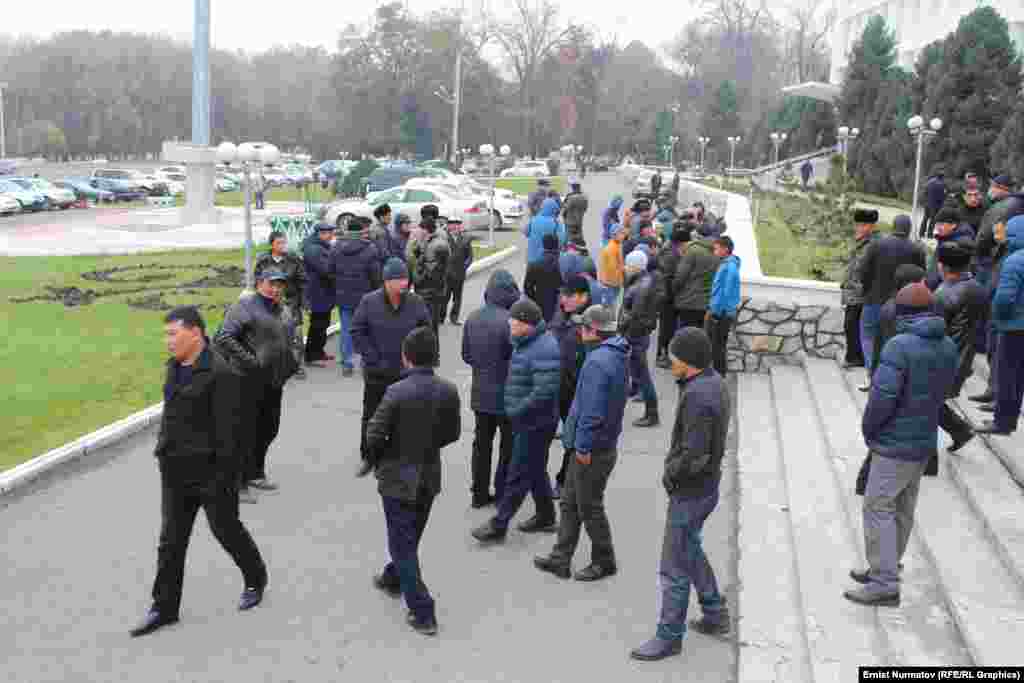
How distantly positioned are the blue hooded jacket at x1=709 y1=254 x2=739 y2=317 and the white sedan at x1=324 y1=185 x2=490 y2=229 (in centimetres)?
1557

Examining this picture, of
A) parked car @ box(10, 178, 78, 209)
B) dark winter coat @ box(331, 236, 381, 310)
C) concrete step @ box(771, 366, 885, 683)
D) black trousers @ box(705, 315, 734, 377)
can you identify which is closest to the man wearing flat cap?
concrete step @ box(771, 366, 885, 683)

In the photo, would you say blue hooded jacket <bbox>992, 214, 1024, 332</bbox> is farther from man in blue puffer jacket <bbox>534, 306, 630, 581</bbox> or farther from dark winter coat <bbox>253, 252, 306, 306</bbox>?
dark winter coat <bbox>253, 252, 306, 306</bbox>

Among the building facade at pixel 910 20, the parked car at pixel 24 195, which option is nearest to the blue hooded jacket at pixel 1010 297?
the building facade at pixel 910 20

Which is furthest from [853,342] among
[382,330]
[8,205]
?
[8,205]

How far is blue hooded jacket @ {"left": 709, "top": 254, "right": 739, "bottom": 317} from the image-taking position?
10031mm

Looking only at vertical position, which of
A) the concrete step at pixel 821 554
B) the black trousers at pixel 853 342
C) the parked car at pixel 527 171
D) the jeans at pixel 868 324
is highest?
the parked car at pixel 527 171

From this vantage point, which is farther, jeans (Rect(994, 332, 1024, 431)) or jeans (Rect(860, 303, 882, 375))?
jeans (Rect(860, 303, 882, 375))

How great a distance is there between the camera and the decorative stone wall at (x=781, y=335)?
1150 cm

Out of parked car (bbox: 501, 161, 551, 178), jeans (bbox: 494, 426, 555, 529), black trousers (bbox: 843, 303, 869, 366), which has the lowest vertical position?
jeans (bbox: 494, 426, 555, 529)

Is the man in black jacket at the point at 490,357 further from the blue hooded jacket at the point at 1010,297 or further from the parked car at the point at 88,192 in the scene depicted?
the parked car at the point at 88,192

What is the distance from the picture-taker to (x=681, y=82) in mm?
92688

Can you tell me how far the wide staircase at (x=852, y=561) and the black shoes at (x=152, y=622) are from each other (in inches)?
127

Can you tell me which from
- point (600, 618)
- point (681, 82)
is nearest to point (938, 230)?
point (600, 618)

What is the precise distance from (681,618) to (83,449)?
5634 millimetres
